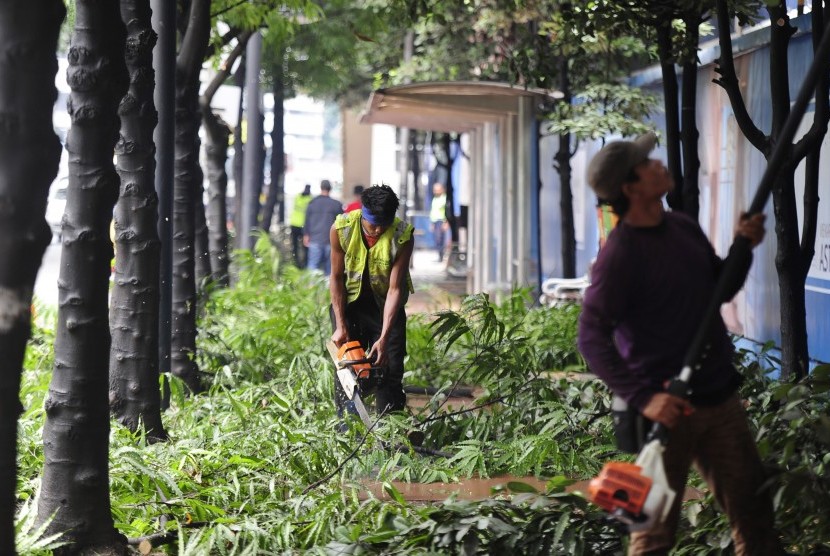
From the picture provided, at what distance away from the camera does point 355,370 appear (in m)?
7.46

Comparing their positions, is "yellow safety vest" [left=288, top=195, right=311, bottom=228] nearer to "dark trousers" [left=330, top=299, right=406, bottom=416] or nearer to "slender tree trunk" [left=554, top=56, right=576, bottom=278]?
"slender tree trunk" [left=554, top=56, right=576, bottom=278]

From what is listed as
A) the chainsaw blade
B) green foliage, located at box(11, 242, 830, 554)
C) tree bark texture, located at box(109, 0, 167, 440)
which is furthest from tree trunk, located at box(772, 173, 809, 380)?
tree bark texture, located at box(109, 0, 167, 440)

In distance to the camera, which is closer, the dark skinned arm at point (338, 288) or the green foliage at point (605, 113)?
the dark skinned arm at point (338, 288)

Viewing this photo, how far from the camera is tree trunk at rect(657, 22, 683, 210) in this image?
886 centimetres

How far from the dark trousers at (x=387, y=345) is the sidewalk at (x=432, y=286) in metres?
4.18

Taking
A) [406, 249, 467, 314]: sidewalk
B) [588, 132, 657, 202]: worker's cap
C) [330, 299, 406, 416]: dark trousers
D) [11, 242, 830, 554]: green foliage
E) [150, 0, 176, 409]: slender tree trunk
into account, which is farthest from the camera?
[406, 249, 467, 314]: sidewalk

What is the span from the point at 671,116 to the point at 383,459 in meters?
3.97

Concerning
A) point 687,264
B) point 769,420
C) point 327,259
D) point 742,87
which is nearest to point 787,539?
point 769,420

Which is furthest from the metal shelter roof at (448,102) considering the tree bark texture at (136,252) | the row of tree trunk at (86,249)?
the tree bark texture at (136,252)

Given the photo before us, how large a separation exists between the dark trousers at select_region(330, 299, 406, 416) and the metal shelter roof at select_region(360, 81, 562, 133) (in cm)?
584

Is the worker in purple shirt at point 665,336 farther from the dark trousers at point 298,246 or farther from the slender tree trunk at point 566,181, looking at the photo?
the dark trousers at point 298,246

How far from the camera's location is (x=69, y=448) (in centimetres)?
541

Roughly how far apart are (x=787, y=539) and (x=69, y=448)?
2.97m

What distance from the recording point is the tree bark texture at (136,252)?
7535 millimetres
